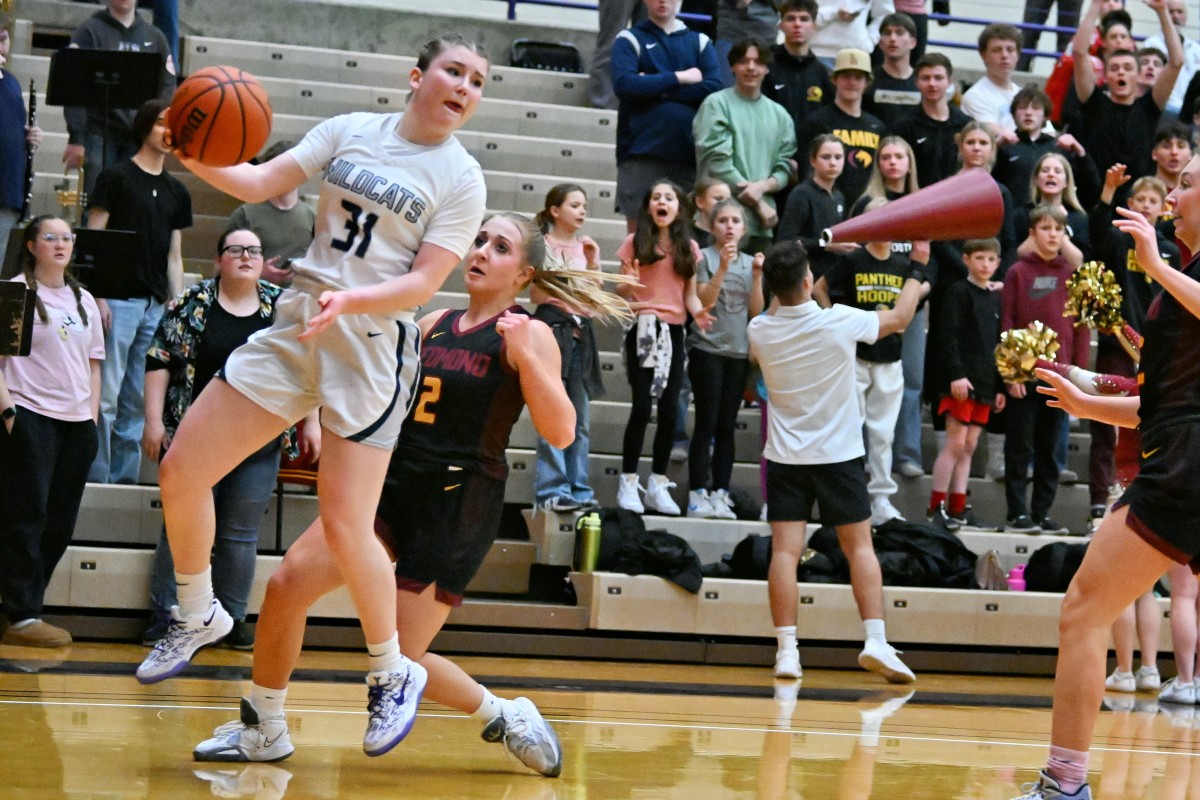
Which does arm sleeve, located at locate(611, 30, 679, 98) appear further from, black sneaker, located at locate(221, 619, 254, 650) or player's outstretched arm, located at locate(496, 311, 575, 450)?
player's outstretched arm, located at locate(496, 311, 575, 450)

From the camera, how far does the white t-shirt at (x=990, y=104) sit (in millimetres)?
11273

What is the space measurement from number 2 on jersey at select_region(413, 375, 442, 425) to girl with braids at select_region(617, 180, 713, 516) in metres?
3.71

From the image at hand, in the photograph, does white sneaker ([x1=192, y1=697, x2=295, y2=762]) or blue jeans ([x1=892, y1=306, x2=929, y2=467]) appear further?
blue jeans ([x1=892, y1=306, x2=929, y2=467])

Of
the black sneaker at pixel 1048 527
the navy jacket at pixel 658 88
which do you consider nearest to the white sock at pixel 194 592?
the black sneaker at pixel 1048 527

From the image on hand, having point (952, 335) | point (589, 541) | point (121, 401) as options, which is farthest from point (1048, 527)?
point (121, 401)

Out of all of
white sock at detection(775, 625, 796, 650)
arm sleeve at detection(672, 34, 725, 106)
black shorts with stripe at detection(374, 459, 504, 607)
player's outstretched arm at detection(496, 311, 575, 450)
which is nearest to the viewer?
player's outstretched arm at detection(496, 311, 575, 450)

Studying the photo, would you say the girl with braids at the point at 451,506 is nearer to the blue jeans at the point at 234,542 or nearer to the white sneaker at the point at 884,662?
the blue jeans at the point at 234,542

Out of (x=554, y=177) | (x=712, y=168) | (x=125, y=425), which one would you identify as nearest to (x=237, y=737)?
(x=125, y=425)

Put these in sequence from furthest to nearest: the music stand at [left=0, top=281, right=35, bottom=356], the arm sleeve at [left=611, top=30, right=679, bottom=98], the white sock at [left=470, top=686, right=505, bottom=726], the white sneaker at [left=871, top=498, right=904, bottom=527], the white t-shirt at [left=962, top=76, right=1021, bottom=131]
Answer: the white t-shirt at [left=962, top=76, right=1021, bottom=131] < the arm sleeve at [left=611, top=30, right=679, bottom=98] < the white sneaker at [left=871, top=498, right=904, bottom=527] < the music stand at [left=0, top=281, right=35, bottom=356] < the white sock at [left=470, top=686, right=505, bottom=726]

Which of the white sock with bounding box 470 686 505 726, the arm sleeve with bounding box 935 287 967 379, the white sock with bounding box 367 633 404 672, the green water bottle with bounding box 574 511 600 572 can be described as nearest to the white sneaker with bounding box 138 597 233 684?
the white sock with bounding box 367 633 404 672

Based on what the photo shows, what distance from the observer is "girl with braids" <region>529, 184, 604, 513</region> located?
8.09m

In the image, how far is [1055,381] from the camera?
15.5 feet

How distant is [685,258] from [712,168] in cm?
139

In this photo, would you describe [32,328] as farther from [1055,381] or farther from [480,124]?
[480,124]
